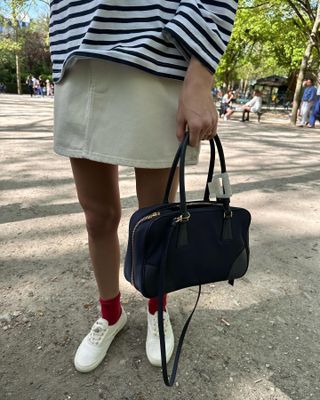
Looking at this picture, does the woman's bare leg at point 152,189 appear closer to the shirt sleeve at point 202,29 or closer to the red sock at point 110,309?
the red sock at point 110,309

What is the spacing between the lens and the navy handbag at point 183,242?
3.46 feet

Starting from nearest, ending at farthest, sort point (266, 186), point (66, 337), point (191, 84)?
point (191, 84) < point (66, 337) < point (266, 186)

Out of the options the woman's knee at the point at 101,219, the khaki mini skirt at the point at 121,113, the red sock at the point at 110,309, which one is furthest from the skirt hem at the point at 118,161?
the red sock at the point at 110,309

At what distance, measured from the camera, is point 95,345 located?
146 cm

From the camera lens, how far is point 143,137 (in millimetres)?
1112

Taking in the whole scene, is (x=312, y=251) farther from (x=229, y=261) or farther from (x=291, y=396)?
(x=229, y=261)

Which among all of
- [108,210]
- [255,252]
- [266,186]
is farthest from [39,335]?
[266,186]

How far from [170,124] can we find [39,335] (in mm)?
1087

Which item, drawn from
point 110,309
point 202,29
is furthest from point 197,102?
point 110,309

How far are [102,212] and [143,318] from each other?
0.64m

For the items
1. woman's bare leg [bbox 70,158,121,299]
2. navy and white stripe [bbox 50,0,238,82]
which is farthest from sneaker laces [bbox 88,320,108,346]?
navy and white stripe [bbox 50,0,238,82]

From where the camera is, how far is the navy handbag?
1.05 metres

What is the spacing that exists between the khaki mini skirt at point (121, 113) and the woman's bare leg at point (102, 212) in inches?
4.8

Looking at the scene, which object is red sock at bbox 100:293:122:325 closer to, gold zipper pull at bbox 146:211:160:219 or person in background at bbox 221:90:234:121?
gold zipper pull at bbox 146:211:160:219
